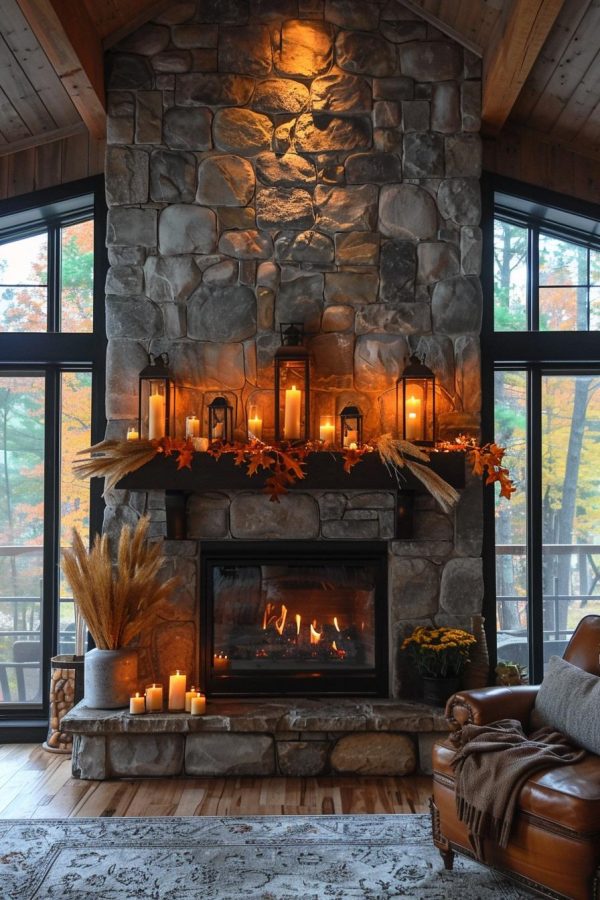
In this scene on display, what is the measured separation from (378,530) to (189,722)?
1.37 metres

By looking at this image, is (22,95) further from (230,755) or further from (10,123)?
(230,755)

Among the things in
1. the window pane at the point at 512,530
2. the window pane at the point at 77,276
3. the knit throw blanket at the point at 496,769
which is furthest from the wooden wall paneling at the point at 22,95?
the knit throw blanket at the point at 496,769

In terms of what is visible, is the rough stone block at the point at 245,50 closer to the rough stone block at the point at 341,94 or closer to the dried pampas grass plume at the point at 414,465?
the rough stone block at the point at 341,94

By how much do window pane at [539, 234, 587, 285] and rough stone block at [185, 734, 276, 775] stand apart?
9.84ft

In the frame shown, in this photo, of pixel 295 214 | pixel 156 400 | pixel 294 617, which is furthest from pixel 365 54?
pixel 294 617

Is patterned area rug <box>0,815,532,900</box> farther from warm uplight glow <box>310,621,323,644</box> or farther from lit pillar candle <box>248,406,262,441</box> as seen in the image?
lit pillar candle <box>248,406,262,441</box>

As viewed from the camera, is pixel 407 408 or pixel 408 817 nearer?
pixel 408 817

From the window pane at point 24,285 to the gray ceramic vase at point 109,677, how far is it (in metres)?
1.91

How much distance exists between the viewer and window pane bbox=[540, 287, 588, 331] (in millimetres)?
4941

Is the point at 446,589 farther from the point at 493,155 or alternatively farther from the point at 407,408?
the point at 493,155

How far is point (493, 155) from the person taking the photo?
16.0 feet

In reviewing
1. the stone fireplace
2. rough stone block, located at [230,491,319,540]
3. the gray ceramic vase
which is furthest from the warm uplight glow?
the gray ceramic vase

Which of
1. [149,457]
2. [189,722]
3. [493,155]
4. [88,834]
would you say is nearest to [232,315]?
[149,457]

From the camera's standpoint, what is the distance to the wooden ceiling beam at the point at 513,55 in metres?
3.71
